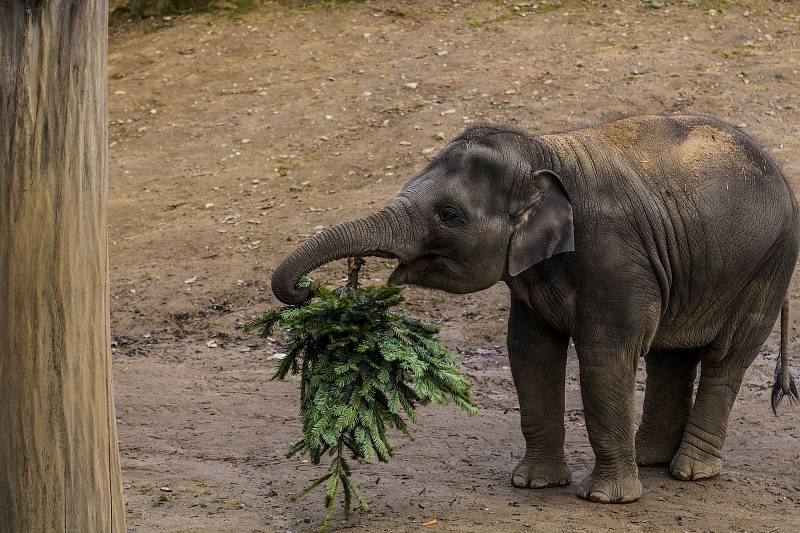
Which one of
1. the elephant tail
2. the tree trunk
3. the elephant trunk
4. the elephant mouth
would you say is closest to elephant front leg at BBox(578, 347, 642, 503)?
the elephant mouth

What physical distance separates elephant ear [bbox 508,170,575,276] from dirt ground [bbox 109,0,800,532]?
1.25m

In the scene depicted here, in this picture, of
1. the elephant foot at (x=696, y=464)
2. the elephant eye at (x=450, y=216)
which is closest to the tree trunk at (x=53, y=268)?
the elephant eye at (x=450, y=216)

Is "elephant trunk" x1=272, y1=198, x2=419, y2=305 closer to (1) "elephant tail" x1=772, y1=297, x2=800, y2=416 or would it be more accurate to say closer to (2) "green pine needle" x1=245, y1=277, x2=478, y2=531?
(2) "green pine needle" x1=245, y1=277, x2=478, y2=531

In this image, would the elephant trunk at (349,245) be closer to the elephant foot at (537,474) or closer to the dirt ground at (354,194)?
the dirt ground at (354,194)

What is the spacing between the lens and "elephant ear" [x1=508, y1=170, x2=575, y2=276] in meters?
6.07

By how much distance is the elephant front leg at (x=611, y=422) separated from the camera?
625 centimetres

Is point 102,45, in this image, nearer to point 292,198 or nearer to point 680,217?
point 680,217

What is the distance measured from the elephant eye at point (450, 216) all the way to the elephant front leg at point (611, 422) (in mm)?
887

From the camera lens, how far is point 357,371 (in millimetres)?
5703

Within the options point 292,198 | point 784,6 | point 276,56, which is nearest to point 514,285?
point 292,198

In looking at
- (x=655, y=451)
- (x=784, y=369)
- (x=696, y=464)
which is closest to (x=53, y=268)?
(x=696, y=464)

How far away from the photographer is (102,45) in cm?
452

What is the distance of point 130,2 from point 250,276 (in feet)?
22.5

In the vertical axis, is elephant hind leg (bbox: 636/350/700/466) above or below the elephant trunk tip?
below
